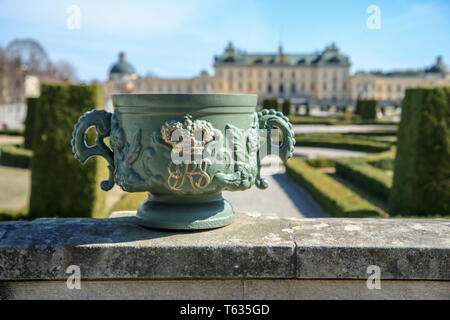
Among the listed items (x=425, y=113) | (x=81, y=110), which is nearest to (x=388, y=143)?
(x=425, y=113)

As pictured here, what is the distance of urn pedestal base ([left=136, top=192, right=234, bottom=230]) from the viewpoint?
180 centimetres

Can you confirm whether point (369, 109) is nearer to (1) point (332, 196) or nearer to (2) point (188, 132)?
(1) point (332, 196)

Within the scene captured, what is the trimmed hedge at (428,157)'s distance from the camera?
5637mm

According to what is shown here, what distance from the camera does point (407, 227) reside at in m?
1.90

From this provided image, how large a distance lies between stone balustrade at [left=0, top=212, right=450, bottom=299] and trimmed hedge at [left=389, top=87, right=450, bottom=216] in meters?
4.38

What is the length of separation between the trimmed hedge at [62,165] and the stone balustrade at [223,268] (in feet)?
14.6

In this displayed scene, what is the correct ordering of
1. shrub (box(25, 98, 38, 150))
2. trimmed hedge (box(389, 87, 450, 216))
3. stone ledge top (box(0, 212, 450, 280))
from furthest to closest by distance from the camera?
1. shrub (box(25, 98, 38, 150))
2. trimmed hedge (box(389, 87, 450, 216))
3. stone ledge top (box(0, 212, 450, 280))

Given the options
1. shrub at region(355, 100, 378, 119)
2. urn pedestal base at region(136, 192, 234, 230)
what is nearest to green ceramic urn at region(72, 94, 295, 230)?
urn pedestal base at region(136, 192, 234, 230)

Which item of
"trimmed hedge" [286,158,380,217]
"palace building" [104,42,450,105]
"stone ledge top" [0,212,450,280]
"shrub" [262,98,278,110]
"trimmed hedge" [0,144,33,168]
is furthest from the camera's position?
"palace building" [104,42,450,105]

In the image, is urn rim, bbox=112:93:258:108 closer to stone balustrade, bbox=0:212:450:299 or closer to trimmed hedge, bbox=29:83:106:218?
stone balustrade, bbox=0:212:450:299

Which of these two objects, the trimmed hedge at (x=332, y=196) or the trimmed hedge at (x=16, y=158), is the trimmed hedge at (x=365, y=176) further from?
the trimmed hedge at (x=16, y=158)
